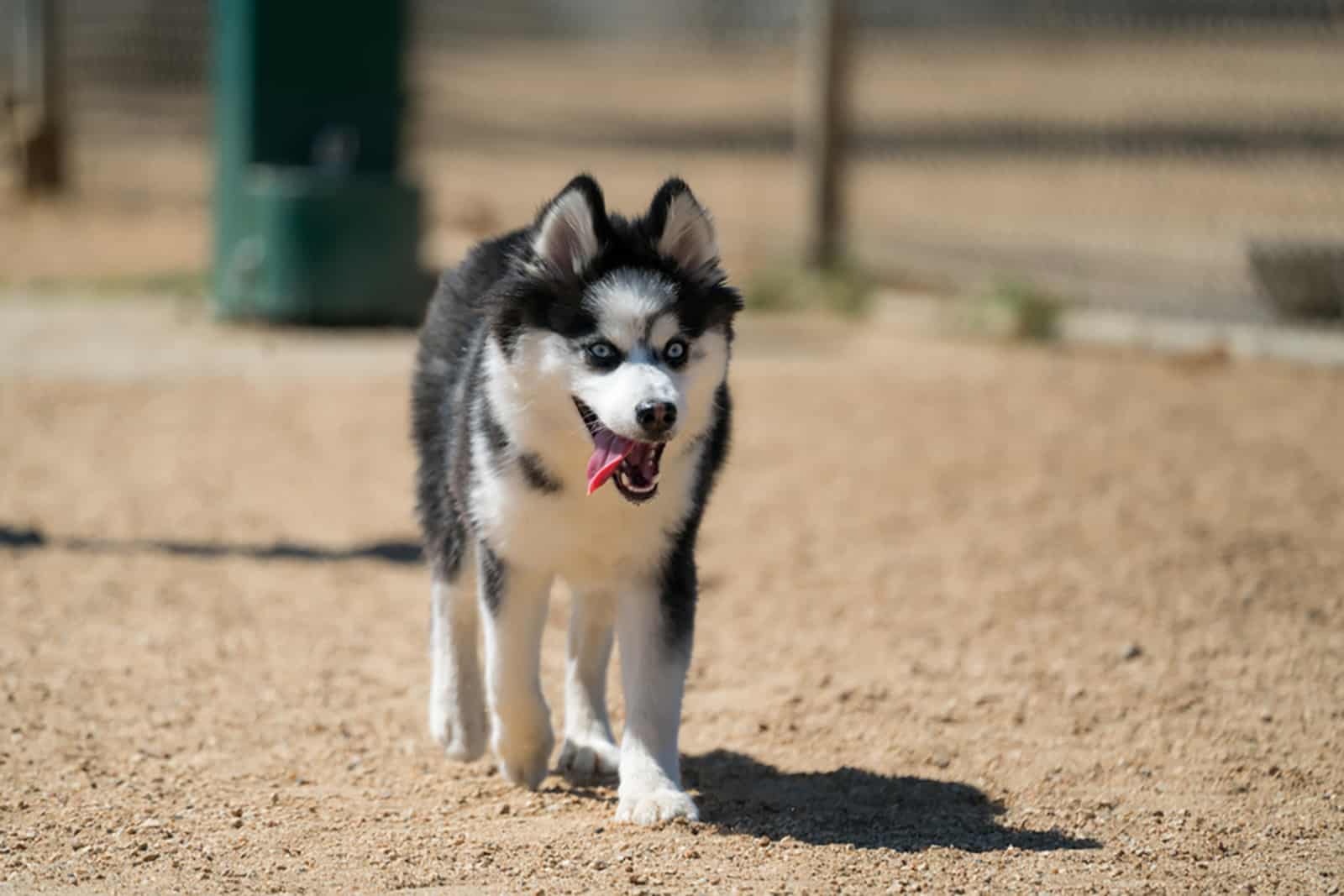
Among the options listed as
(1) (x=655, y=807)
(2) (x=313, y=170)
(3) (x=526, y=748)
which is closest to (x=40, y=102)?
(2) (x=313, y=170)

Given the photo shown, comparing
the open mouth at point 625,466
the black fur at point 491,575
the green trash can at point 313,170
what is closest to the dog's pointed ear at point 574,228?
the open mouth at point 625,466

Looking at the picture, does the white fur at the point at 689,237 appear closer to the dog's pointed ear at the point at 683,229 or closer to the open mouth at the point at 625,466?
the dog's pointed ear at the point at 683,229

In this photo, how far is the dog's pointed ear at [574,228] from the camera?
425cm

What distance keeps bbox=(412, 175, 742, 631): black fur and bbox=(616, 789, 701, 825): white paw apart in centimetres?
37

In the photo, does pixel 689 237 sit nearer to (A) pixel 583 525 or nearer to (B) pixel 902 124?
(A) pixel 583 525

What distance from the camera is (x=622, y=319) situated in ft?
13.5

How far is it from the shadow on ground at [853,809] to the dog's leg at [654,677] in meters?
0.19

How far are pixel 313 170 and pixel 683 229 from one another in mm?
7013

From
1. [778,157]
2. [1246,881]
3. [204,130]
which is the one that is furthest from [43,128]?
[1246,881]

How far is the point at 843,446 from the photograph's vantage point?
8.23m

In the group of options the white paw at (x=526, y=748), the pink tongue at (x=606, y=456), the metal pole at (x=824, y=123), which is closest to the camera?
the pink tongue at (x=606, y=456)

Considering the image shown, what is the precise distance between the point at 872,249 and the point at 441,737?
827cm

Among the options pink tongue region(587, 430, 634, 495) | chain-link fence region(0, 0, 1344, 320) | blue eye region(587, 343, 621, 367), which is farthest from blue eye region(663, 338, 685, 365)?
chain-link fence region(0, 0, 1344, 320)

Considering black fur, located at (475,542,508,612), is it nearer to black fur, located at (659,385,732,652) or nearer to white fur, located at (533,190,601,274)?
black fur, located at (659,385,732,652)
